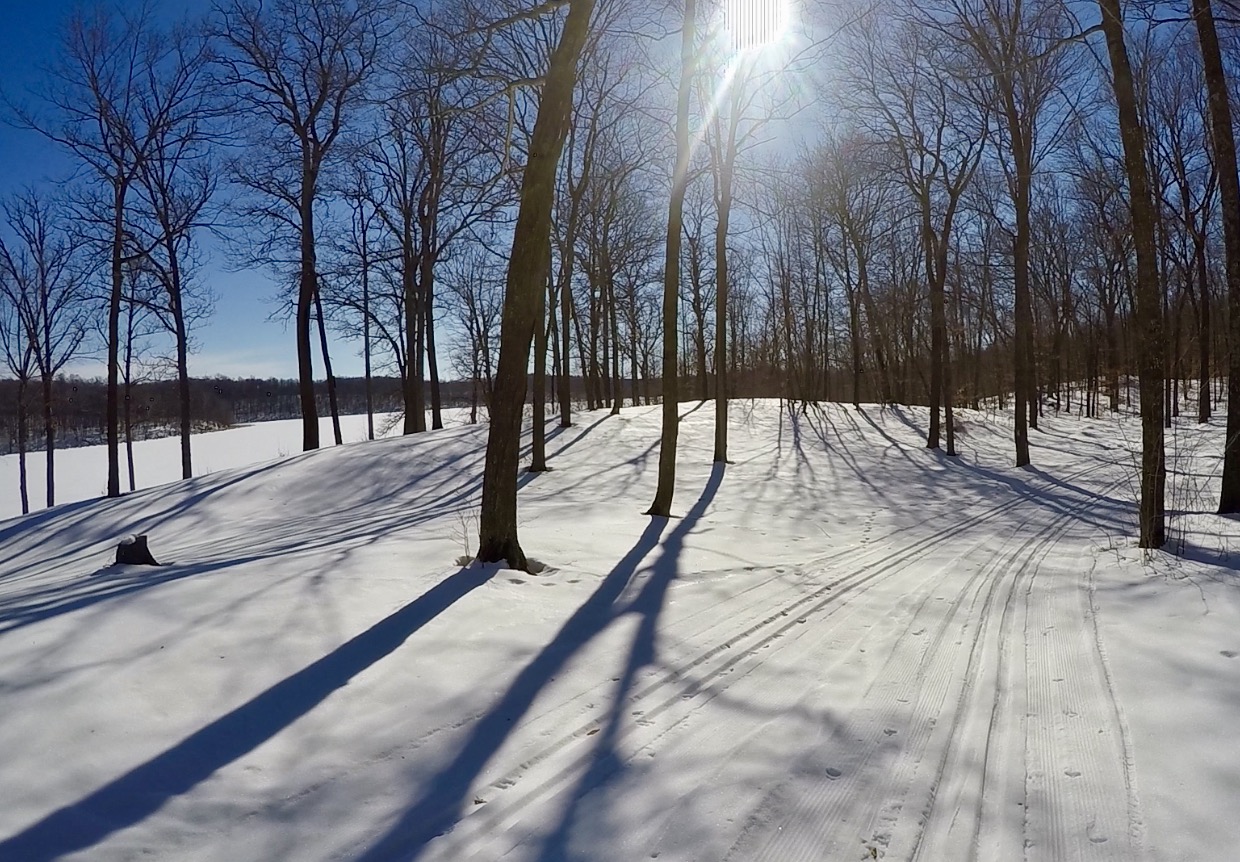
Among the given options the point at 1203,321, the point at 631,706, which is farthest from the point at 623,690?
the point at 1203,321

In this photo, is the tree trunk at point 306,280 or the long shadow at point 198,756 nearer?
the long shadow at point 198,756

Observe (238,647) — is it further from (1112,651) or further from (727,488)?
(727,488)

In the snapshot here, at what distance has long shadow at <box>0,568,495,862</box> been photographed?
2570mm

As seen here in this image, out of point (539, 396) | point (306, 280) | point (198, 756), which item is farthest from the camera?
point (306, 280)

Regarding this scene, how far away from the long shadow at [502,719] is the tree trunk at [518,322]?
43.6 inches

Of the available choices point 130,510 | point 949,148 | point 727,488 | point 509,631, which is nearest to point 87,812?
point 509,631

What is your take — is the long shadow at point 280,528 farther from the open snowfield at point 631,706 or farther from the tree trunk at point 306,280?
the tree trunk at point 306,280

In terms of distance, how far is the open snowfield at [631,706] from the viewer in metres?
2.70

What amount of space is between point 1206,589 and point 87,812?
22.3ft

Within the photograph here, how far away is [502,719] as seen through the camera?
369 centimetres

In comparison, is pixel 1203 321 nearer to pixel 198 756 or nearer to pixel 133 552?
pixel 133 552

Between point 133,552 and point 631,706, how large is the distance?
5.12m

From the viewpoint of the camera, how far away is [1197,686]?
3729mm

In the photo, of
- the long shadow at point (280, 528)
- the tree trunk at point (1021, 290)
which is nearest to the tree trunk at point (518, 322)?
the long shadow at point (280, 528)
